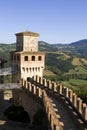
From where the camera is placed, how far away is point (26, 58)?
162ft

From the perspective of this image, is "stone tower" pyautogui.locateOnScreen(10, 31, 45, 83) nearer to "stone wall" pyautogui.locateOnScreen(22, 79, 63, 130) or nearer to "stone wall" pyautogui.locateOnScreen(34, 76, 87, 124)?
"stone wall" pyautogui.locateOnScreen(34, 76, 87, 124)

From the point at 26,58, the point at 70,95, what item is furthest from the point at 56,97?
the point at 26,58

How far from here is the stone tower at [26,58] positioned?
48438 mm

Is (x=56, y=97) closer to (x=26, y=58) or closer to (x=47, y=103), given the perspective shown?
(x=47, y=103)

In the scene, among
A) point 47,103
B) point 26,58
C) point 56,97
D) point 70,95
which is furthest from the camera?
point 26,58

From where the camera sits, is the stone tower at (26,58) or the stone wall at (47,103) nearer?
the stone wall at (47,103)

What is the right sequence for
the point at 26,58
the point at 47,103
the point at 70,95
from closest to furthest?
the point at 47,103 < the point at 70,95 < the point at 26,58

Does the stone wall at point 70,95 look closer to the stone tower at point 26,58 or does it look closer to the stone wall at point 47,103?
the stone tower at point 26,58

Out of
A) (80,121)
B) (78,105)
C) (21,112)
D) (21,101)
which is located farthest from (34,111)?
(80,121)

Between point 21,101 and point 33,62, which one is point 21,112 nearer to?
point 21,101

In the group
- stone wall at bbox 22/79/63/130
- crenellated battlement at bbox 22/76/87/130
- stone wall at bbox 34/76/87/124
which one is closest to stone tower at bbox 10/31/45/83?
crenellated battlement at bbox 22/76/87/130

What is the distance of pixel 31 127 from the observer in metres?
37.3

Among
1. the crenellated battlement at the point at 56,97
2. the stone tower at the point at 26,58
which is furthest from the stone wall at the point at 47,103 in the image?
the stone tower at the point at 26,58

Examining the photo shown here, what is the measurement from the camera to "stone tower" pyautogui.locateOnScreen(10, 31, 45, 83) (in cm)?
4844
